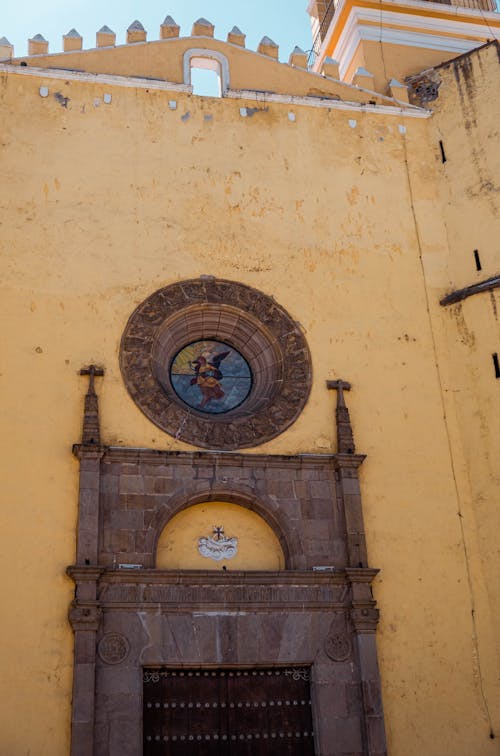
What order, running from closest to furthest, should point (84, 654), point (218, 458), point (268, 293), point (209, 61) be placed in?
point (84, 654), point (218, 458), point (268, 293), point (209, 61)

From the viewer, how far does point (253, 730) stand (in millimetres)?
11383

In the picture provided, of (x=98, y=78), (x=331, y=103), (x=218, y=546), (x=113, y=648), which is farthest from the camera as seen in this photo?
(x=331, y=103)

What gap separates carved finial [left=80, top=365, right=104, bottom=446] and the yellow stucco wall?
0.55 feet

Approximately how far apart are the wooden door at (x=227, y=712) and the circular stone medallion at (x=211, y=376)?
344 cm

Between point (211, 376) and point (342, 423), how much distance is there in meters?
1.86

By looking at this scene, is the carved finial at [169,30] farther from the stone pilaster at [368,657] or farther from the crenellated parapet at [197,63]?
the stone pilaster at [368,657]

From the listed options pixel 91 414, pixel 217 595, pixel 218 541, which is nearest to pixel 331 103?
pixel 91 414

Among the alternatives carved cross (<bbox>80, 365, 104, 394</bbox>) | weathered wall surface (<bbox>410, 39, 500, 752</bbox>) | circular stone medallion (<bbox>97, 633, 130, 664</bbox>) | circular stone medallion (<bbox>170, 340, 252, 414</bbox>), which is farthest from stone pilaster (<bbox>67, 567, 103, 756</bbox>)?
weathered wall surface (<bbox>410, 39, 500, 752</bbox>)

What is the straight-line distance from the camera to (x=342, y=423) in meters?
13.1

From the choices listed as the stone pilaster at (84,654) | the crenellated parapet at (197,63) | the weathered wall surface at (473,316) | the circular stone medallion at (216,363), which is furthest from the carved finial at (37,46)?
the stone pilaster at (84,654)

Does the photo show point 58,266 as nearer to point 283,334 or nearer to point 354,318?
point 283,334

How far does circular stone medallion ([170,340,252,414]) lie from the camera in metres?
13.3

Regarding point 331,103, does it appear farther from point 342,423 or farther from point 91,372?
point 91,372

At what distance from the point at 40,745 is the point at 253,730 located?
235 centimetres
